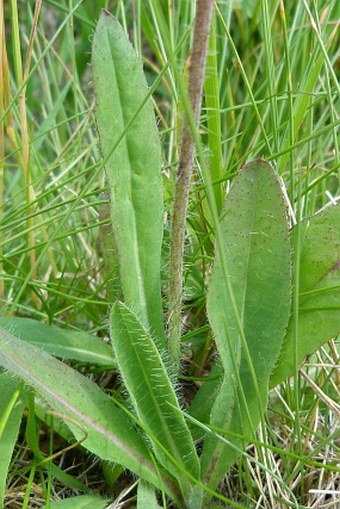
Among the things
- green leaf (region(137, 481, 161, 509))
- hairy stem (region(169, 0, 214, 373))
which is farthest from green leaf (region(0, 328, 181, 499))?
hairy stem (region(169, 0, 214, 373))

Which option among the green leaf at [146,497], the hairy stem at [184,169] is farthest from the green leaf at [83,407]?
the hairy stem at [184,169]

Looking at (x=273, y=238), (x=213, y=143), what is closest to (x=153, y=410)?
(x=273, y=238)

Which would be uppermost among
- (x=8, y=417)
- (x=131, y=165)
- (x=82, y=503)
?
(x=131, y=165)

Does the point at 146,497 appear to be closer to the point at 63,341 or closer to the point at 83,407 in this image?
the point at 83,407

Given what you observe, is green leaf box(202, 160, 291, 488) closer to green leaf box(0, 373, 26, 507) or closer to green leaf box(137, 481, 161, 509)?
green leaf box(137, 481, 161, 509)

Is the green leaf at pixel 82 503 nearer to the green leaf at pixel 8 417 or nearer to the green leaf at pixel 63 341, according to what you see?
the green leaf at pixel 8 417

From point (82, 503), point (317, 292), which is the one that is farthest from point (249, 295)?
point (82, 503)
